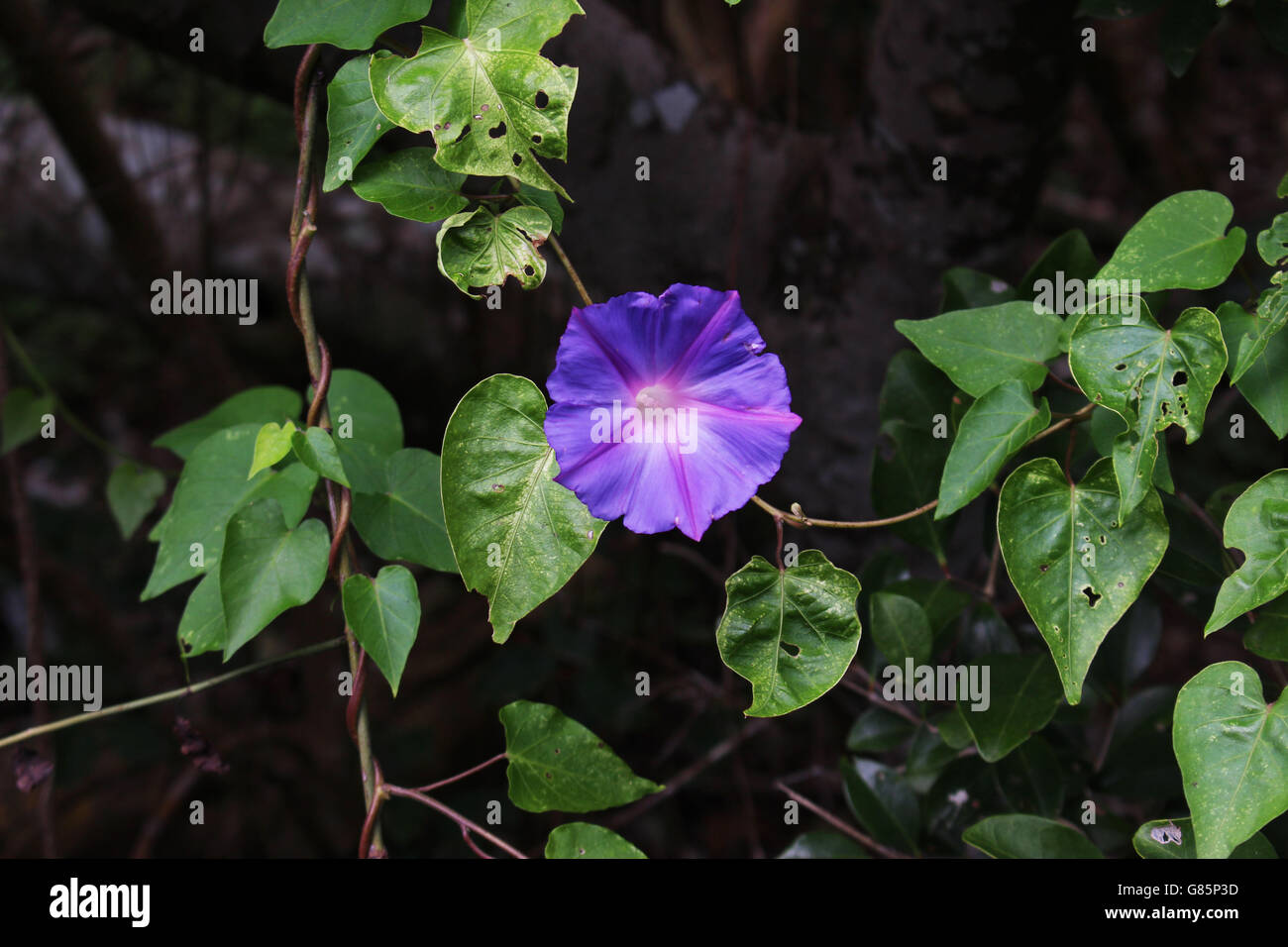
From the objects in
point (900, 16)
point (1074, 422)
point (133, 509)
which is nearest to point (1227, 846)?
point (1074, 422)

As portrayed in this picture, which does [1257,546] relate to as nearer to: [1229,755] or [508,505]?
[1229,755]

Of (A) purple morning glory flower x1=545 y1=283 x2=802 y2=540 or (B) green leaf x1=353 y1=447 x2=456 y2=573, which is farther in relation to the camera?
(B) green leaf x1=353 y1=447 x2=456 y2=573

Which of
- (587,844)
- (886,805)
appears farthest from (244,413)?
(886,805)

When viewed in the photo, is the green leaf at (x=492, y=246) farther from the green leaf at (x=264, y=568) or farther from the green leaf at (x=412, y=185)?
the green leaf at (x=264, y=568)

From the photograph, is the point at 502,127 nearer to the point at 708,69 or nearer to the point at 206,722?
the point at 708,69

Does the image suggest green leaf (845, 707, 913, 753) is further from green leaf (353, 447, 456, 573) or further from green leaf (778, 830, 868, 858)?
green leaf (353, 447, 456, 573)

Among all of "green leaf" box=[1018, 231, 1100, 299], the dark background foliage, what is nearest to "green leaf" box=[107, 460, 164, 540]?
the dark background foliage

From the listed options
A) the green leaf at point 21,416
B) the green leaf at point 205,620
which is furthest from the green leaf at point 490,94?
the green leaf at point 21,416
